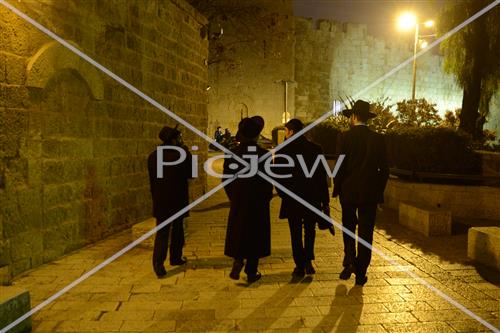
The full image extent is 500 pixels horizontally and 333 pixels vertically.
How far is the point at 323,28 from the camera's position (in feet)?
114

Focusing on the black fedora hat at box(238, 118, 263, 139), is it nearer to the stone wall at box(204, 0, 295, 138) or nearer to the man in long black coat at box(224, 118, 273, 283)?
the man in long black coat at box(224, 118, 273, 283)

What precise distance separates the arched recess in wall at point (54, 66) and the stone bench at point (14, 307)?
7.76 ft

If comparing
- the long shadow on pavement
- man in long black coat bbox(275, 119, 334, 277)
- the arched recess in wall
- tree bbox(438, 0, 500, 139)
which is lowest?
the long shadow on pavement

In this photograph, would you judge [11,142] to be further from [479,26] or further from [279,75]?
[279,75]

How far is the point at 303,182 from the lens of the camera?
5.23 metres

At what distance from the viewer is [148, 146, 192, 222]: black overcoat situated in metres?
5.30

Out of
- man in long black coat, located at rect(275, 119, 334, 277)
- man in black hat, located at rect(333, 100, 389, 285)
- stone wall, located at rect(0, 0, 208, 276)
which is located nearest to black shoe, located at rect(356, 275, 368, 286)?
man in black hat, located at rect(333, 100, 389, 285)

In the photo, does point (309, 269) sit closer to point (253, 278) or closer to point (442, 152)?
point (253, 278)

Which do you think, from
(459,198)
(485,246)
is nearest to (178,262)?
(485,246)

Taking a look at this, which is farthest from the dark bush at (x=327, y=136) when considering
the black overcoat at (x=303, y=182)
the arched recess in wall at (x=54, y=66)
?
the black overcoat at (x=303, y=182)

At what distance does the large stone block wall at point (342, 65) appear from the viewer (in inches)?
1371

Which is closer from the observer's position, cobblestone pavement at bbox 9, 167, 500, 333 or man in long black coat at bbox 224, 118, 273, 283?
cobblestone pavement at bbox 9, 167, 500, 333

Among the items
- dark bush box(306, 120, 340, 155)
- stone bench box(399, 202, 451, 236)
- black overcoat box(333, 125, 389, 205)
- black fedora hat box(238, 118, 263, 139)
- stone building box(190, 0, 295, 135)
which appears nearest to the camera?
black overcoat box(333, 125, 389, 205)

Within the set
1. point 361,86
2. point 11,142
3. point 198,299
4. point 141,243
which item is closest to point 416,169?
point 141,243
